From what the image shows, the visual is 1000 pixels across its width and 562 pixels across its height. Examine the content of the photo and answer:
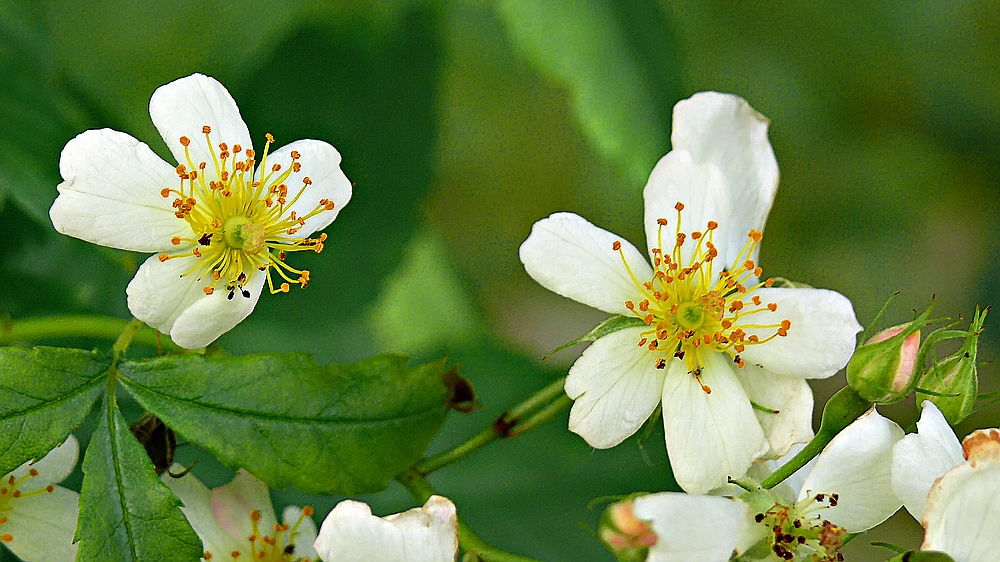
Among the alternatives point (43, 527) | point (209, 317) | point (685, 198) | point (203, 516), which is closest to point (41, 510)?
point (43, 527)

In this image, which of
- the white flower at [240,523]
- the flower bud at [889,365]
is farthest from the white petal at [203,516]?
the flower bud at [889,365]

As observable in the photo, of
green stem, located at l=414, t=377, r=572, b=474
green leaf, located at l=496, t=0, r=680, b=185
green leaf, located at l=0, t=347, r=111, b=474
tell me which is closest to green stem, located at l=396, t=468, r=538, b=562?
green stem, located at l=414, t=377, r=572, b=474

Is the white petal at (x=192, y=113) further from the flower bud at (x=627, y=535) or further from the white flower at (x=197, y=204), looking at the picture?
the flower bud at (x=627, y=535)

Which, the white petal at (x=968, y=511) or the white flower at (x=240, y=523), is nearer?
the white petal at (x=968, y=511)

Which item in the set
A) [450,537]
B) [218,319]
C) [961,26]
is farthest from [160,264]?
[961,26]

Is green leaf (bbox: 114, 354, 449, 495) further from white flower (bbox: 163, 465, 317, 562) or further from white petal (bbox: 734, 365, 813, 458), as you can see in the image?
white petal (bbox: 734, 365, 813, 458)

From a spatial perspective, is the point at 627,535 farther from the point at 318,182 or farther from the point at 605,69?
the point at 605,69
